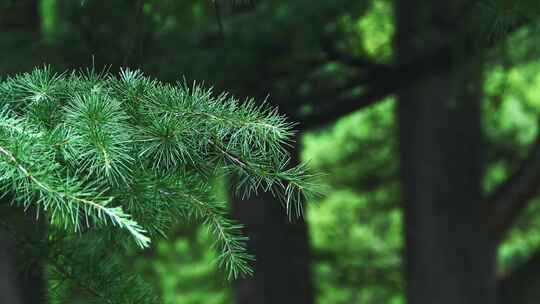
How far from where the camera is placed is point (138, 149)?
1.76 m

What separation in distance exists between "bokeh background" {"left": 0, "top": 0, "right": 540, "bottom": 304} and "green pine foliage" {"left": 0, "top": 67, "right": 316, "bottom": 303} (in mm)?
332

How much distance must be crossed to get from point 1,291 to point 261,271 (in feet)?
8.01

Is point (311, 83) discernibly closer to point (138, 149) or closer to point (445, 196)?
point (445, 196)

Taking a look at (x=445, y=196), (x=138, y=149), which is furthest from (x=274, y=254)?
(x=138, y=149)

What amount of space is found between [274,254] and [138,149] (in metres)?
4.61

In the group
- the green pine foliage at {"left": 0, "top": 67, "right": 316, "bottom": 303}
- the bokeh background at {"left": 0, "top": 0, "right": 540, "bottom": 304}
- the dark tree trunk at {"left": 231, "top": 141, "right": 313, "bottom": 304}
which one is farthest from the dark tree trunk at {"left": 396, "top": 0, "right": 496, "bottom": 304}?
the green pine foliage at {"left": 0, "top": 67, "right": 316, "bottom": 303}

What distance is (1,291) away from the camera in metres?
4.32

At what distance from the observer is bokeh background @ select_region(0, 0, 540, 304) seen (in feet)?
12.7

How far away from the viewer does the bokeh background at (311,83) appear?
3877 mm

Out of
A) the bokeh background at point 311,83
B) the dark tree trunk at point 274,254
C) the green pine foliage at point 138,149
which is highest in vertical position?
the bokeh background at point 311,83

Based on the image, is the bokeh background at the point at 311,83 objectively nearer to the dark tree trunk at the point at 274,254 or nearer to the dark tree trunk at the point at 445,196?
the dark tree trunk at the point at 274,254

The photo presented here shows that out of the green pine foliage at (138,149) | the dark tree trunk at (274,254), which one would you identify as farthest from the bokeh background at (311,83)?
the green pine foliage at (138,149)

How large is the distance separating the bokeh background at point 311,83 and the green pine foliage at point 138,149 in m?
0.33

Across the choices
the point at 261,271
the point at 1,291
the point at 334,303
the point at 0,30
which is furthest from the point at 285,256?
the point at 334,303
